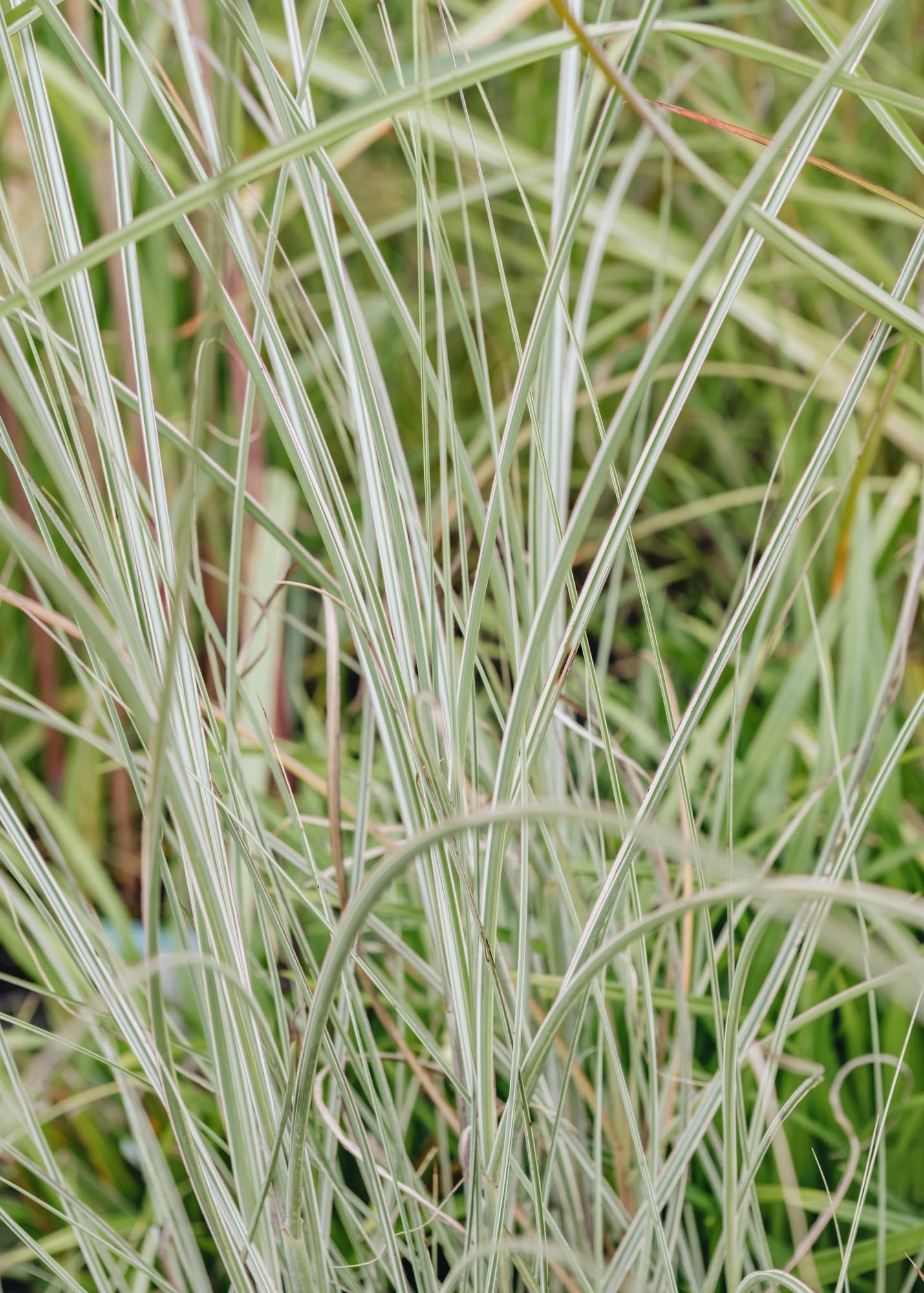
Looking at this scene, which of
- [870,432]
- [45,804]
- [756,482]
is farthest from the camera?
[756,482]

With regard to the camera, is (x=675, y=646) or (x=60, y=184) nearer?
(x=60, y=184)

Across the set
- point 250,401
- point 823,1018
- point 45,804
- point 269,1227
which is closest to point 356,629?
point 250,401

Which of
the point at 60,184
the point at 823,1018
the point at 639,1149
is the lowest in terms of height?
the point at 823,1018

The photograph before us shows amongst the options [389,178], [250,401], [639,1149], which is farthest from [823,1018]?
[389,178]

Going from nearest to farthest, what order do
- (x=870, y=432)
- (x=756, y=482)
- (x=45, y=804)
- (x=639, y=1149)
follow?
(x=639, y=1149) < (x=870, y=432) < (x=45, y=804) < (x=756, y=482)

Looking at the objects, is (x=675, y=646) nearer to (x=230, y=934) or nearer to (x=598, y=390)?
(x=598, y=390)

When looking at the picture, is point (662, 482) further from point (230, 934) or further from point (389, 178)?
point (230, 934)

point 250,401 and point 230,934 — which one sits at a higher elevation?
point 250,401
